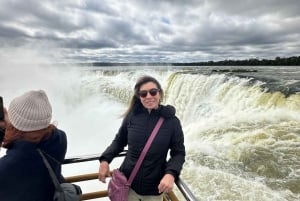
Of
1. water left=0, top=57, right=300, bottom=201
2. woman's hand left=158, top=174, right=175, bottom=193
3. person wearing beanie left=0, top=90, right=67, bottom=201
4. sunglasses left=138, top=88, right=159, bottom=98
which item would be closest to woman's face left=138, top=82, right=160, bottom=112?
→ sunglasses left=138, top=88, right=159, bottom=98

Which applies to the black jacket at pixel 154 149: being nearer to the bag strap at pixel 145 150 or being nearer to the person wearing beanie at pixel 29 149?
the bag strap at pixel 145 150

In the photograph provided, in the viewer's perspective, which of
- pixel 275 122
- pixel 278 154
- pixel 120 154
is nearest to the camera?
pixel 120 154

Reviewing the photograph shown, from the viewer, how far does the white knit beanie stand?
1.33 metres

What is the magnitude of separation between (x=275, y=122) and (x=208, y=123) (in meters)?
2.22

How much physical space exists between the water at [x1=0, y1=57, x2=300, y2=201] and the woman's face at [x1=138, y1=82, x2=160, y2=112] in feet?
1.27

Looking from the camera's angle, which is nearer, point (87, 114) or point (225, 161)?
Result: point (225, 161)

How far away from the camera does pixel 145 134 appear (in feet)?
5.98

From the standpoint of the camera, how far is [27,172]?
1260mm

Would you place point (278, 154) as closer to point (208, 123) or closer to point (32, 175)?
point (208, 123)

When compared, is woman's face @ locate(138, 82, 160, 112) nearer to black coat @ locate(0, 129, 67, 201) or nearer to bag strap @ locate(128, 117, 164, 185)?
bag strap @ locate(128, 117, 164, 185)

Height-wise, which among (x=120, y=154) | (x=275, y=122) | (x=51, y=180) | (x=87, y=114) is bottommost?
(x=87, y=114)

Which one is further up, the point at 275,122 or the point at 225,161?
the point at 275,122

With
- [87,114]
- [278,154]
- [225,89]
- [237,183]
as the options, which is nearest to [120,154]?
[237,183]

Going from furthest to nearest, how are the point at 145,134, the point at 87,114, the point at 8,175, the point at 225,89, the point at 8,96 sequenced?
the point at 8,96
the point at 87,114
the point at 225,89
the point at 145,134
the point at 8,175
